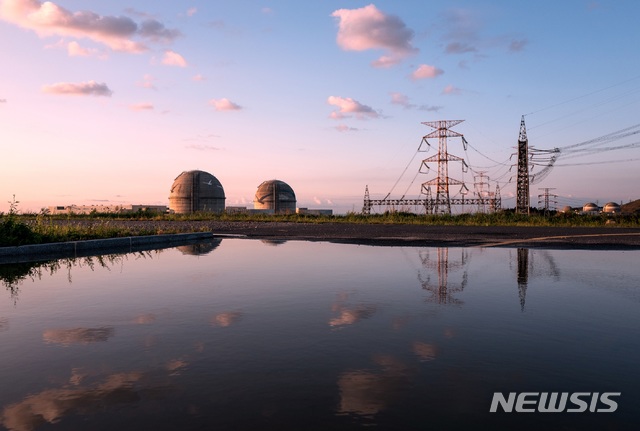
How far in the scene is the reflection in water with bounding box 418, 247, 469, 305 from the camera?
8.52 m

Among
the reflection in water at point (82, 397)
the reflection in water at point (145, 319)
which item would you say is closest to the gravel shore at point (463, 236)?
the reflection in water at point (145, 319)

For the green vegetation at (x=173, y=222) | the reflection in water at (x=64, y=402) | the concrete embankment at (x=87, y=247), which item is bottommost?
the reflection in water at (x=64, y=402)

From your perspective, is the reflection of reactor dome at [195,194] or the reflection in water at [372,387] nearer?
the reflection in water at [372,387]

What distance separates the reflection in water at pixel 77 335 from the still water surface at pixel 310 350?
40mm

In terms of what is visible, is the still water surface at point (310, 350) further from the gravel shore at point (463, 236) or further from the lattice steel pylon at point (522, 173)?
the lattice steel pylon at point (522, 173)

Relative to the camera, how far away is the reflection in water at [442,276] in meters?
Answer: 8.52

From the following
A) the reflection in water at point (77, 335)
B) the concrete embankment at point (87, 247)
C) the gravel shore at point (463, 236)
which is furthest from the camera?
the gravel shore at point (463, 236)

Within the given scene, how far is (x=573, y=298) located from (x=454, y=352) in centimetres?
442

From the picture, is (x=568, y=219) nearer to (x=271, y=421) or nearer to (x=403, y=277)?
(x=403, y=277)

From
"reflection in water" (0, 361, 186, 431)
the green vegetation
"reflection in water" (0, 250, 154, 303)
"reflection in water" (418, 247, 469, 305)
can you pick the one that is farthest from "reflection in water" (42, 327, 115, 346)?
the green vegetation

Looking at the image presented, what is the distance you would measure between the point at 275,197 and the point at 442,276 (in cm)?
7760

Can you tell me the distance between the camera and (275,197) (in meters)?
87.7

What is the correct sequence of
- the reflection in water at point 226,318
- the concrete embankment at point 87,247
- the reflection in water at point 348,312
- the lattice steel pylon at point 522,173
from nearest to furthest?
the reflection in water at point 226,318 → the reflection in water at point 348,312 → the concrete embankment at point 87,247 → the lattice steel pylon at point 522,173

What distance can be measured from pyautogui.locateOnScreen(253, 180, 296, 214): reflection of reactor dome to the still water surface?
77.0m
